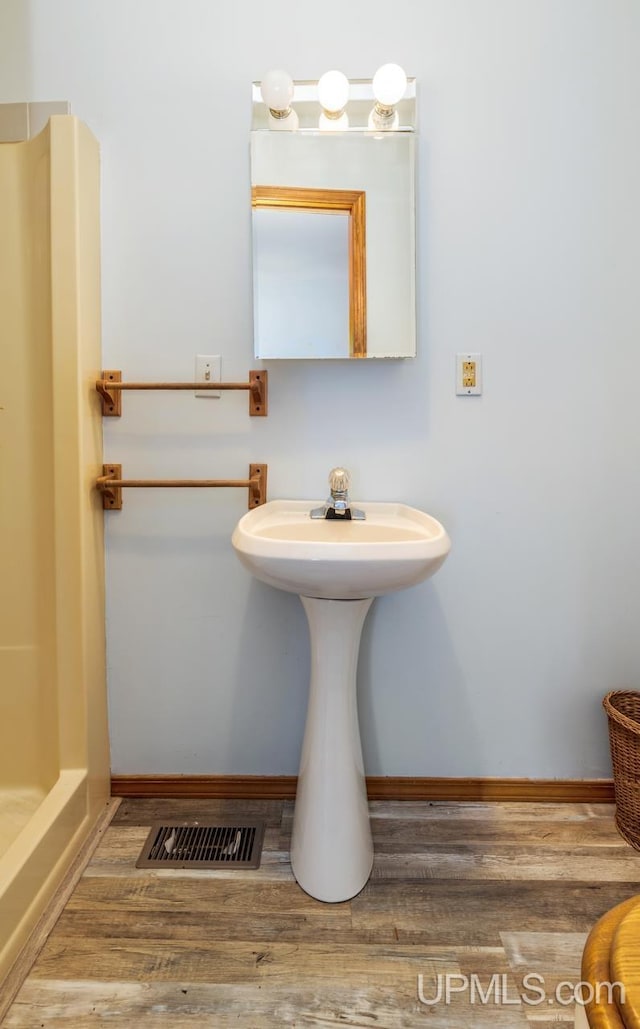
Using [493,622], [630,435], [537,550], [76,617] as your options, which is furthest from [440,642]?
[76,617]

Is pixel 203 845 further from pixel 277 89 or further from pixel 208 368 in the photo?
pixel 277 89

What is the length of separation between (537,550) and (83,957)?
54.3 inches

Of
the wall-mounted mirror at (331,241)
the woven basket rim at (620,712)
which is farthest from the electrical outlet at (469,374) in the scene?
the woven basket rim at (620,712)

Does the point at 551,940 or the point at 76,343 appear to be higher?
the point at 76,343

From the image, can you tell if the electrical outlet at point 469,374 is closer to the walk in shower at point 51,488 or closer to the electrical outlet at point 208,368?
the electrical outlet at point 208,368

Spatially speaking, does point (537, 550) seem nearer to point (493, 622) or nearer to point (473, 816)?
point (493, 622)

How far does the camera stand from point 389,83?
134cm

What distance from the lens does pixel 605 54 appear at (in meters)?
1.42

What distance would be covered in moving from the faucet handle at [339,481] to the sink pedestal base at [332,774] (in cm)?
32

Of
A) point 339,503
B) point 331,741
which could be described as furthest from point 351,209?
point 331,741

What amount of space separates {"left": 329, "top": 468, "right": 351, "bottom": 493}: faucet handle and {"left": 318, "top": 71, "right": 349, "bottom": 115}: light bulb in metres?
0.88

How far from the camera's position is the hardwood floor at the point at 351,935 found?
1.00 metres

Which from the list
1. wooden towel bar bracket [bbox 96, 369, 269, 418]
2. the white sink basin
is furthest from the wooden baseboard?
wooden towel bar bracket [bbox 96, 369, 269, 418]

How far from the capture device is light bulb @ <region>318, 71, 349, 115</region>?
134 cm
